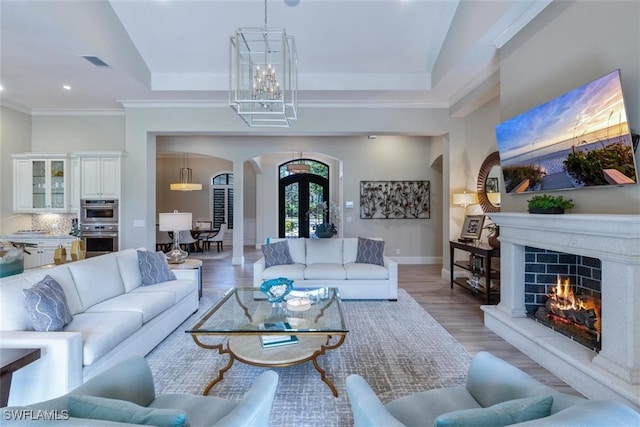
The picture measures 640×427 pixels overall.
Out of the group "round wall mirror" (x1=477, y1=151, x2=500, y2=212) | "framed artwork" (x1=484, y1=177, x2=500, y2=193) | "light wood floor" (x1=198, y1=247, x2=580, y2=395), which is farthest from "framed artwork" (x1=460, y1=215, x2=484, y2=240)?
"light wood floor" (x1=198, y1=247, x2=580, y2=395)

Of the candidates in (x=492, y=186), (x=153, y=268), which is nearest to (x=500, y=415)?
(x=153, y=268)

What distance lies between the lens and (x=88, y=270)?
3129 millimetres

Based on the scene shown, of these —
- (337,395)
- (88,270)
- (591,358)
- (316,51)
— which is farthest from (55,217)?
(591,358)

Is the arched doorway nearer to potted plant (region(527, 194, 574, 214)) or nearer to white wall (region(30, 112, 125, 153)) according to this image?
white wall (region(30, 112, 125, 153))

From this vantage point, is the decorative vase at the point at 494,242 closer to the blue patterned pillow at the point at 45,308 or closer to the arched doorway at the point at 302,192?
the blue patterned pillow at the point at 45,308

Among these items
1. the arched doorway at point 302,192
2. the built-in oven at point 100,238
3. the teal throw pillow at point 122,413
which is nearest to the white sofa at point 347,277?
the built-in oven at point 100,238

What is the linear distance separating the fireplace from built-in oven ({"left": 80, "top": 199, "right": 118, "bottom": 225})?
21.3 feet

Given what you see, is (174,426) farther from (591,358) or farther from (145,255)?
(145,255)

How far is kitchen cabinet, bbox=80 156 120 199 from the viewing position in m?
5.74

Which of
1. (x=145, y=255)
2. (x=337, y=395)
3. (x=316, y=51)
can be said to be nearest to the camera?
(x=337, y=395)

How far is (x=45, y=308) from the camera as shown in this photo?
2.33 m

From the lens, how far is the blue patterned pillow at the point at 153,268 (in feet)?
12.5

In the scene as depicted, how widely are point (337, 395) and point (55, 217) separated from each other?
6.62 m

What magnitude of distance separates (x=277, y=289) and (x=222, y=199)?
31.3ft
